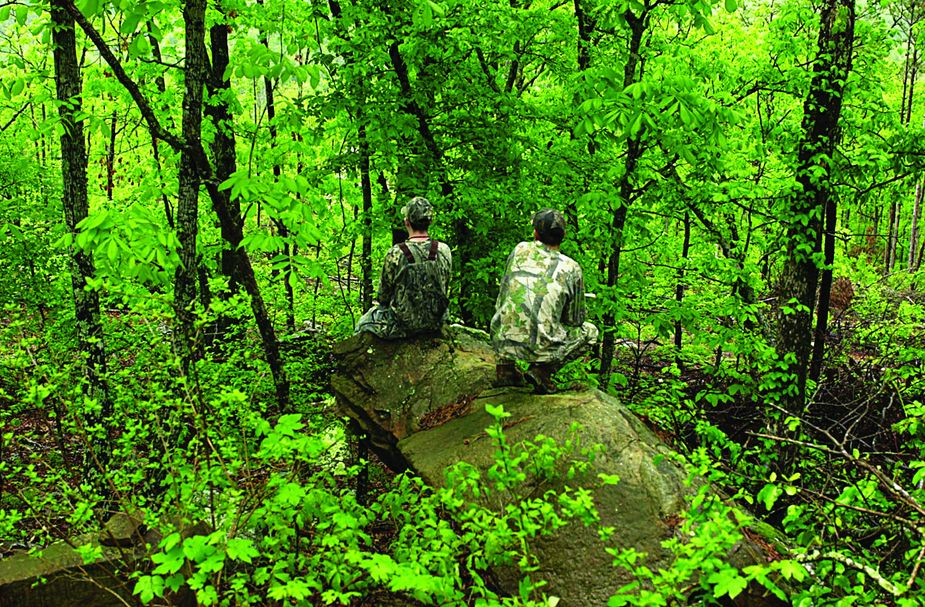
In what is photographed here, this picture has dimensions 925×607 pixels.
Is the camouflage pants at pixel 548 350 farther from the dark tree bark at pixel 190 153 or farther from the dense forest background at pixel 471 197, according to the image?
the dark tree bark at pixel 190 153

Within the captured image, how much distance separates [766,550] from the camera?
4227mm

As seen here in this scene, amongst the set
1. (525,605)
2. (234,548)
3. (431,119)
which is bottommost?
(525,605)

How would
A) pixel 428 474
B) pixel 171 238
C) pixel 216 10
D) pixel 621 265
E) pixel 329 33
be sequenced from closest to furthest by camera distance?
1. pixel 171 238
2. pixel 428 474
3. pixel 329 33
4. pixel 216 10
5. pixel 621 265

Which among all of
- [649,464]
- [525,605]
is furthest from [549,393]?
[525,605]

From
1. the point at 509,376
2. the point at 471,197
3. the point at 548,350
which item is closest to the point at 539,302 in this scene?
the point at 548,350

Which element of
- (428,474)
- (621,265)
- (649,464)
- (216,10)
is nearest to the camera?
(649,464)

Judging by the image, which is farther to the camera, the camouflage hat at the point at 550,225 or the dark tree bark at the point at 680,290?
the dark tree bark at the point at 680,290

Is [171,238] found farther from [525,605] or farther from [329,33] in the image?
[329,33]

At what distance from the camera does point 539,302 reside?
5.60 metres

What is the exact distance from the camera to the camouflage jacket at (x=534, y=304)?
5.60m

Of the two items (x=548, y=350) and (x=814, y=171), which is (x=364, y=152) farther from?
(x=814, y=171)

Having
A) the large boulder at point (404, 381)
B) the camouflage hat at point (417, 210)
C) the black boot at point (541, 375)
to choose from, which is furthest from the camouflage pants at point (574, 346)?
the camouflage hat at point (417, 210)

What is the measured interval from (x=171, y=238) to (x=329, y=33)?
4833 mm

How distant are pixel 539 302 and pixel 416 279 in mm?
1596
